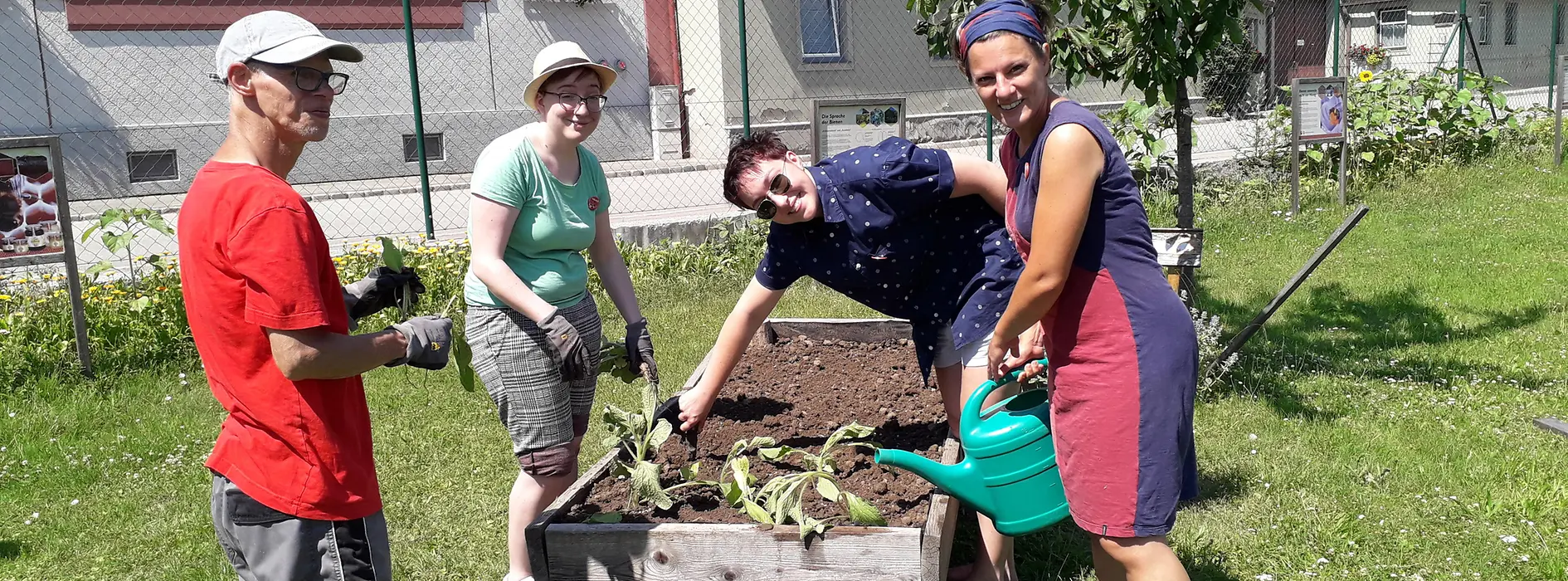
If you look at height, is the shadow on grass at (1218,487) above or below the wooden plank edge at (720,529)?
below

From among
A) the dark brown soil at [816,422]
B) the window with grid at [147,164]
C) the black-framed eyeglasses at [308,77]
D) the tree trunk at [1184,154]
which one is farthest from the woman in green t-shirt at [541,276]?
the window with grid at [147,164]

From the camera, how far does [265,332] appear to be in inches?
78.7

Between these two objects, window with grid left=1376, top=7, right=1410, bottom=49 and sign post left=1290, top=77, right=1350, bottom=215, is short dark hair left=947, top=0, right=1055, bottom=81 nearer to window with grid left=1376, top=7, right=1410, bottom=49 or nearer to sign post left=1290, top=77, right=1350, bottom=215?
sign post left=1290, top=77, right=1350, bottom=215

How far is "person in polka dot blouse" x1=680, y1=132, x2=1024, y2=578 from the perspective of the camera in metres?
2.92

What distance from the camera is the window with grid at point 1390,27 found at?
23.4 metres

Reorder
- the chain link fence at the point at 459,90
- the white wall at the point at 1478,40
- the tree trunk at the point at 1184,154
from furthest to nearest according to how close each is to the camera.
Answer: the white wall at the point at 1478,40 < the chain link fence at the point at 459,90 < the tree trunk at the point at 1184,154

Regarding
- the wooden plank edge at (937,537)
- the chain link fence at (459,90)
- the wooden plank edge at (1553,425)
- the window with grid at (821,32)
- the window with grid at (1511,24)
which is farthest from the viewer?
the window with grid at (1511,24)

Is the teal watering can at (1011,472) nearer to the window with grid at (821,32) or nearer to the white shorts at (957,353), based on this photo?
the white shorts at (957,353)

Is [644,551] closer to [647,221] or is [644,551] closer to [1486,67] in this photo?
[647,221]

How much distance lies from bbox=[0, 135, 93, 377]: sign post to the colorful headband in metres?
4.83

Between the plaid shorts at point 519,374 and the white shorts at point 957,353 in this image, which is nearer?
the white shorts at point 957,353

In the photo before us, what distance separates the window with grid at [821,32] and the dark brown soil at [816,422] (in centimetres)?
1063

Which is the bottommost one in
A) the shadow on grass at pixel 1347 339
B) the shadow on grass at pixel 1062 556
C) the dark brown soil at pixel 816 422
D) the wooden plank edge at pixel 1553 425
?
the shadow on grass at pixel 1062 556

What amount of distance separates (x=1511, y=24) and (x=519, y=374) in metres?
29.2
